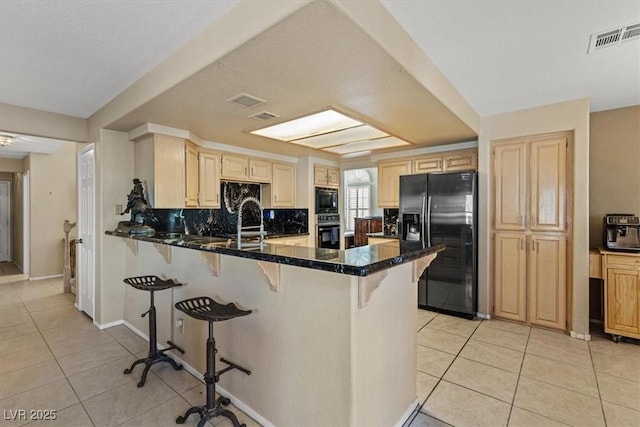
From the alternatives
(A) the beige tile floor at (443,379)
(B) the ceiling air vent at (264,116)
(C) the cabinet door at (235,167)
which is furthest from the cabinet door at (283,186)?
(A) the beige tile floor at (443,379)

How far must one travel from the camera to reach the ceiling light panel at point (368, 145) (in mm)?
4355

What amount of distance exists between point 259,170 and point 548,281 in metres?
4.07

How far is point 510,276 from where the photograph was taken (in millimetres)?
3576

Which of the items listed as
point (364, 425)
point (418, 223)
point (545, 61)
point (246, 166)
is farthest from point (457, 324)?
point (246, 166)

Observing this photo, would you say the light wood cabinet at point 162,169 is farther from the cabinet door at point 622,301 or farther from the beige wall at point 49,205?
the cabinet door at point 622,301

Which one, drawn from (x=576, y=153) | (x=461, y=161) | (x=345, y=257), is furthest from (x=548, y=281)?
(x=345, y=257)

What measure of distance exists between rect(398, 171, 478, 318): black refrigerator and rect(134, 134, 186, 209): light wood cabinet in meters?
2.91

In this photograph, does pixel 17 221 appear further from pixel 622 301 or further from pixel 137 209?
pixel 622 301

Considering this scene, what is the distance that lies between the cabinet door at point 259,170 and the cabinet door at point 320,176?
85 cm

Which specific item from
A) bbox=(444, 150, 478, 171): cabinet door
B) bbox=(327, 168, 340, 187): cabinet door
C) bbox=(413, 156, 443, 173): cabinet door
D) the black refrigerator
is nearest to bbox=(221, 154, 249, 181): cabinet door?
bbox=(327, 168, 340, 187): cabinet door

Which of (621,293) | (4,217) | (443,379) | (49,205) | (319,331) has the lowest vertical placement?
(443,379)

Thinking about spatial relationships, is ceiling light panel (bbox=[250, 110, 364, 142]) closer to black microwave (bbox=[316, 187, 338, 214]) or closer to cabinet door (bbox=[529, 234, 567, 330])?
black microwave (bbox=[316, 187, 338, 214])

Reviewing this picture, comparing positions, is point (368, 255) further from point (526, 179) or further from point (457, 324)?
point (526, 179)

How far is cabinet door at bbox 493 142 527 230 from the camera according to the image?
11.5 feet
